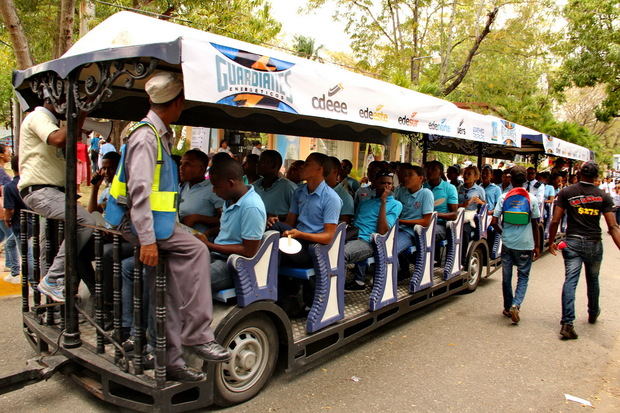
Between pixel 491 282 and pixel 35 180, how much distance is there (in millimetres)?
6840

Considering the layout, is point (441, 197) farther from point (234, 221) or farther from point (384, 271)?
point (234, 221)

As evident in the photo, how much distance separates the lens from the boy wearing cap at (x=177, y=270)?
2.89m

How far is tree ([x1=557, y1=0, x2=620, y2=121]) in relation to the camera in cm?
1560

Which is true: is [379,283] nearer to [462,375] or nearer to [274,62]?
[462,375]

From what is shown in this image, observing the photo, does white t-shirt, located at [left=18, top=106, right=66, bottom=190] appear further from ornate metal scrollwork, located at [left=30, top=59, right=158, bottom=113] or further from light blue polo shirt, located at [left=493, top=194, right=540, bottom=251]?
light blue polo shirt, located at [left=493, top=194, right=540, bottom=251]

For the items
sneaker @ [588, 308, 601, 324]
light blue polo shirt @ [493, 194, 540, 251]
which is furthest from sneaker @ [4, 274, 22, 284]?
sneaker @ [588, 308, 601, 324]

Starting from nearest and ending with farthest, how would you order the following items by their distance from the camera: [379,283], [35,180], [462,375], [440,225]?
1. [35,180]
2. [462,375]
3. [379,283]
4. [440,225]

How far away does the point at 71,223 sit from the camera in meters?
3.37

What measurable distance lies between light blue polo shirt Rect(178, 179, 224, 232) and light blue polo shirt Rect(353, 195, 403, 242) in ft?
5.60

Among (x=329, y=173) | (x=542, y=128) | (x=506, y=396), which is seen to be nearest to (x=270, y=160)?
(x=329, y=173)

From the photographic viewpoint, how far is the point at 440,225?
6.62 meters

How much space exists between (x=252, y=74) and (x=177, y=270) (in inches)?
51.5

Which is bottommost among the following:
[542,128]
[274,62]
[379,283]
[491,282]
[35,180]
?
[491,282]

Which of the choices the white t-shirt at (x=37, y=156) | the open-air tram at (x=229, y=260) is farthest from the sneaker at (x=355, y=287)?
the white t-shirt at (x=37, y=156)
